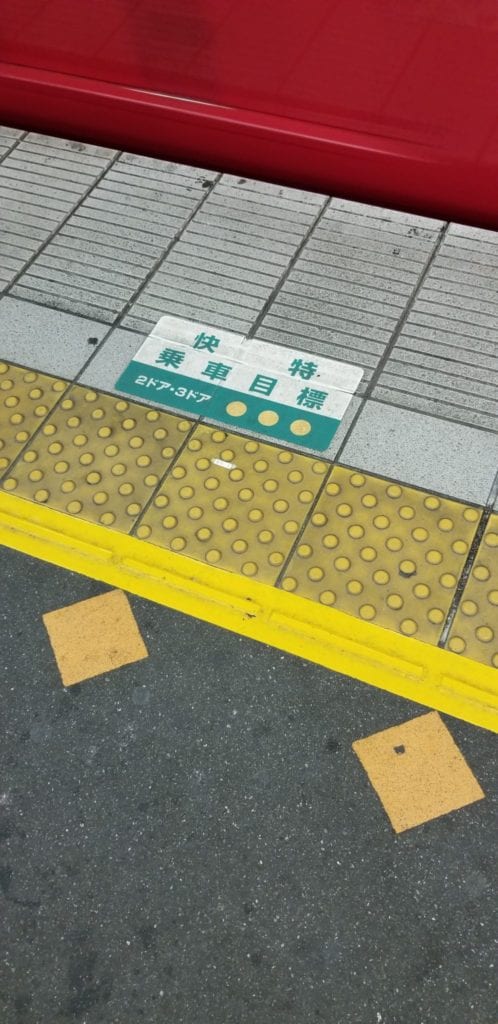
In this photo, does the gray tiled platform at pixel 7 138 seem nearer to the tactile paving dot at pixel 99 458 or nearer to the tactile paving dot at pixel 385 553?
the tactile paving dot at pixel 99 458

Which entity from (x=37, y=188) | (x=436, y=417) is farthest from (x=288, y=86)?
(x=436, y=417)

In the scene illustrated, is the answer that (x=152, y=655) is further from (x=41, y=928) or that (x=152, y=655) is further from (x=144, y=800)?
(x=41, y=928)

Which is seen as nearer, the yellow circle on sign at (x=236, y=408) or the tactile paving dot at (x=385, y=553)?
the tactile paving dot at (x=385, y=553)

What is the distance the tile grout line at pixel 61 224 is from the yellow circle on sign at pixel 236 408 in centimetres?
142

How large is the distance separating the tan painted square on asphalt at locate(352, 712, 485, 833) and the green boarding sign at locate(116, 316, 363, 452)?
1.24m

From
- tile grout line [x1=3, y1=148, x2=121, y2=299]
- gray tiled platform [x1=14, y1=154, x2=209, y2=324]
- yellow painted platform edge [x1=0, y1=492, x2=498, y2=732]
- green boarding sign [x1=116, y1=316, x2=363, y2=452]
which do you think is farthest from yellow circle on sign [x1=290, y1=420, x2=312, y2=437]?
tile grout line [x1=3, y1=148, x2=121, y2=299]

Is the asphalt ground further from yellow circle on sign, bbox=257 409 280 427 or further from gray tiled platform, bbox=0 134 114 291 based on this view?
gray tiled platform, bbox=0 134 114 291

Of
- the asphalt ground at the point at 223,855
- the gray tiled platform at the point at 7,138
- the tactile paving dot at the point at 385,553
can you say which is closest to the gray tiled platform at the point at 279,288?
the tactile paving dot at the point at 385,553

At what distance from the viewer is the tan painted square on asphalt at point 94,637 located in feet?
9.09

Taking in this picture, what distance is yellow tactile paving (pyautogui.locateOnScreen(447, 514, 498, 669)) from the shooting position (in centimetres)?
266

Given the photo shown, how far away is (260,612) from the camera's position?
9.23 feet

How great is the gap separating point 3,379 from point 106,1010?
2626 millimetres

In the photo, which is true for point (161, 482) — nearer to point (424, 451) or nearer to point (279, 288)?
point (424, 451)

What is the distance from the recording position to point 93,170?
4344mm
